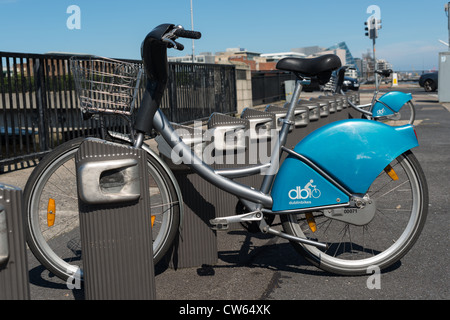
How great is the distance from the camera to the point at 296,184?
3.48m

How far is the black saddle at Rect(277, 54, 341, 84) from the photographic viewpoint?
11.3 ft

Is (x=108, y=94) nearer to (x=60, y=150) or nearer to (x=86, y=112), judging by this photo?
(x=86, y=112)

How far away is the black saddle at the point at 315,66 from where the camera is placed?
3443 millimetres

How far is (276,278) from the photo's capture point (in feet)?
11.9

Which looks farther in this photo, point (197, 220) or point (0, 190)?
point (197, 220)

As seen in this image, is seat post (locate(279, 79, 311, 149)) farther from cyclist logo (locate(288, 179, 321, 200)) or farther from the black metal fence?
the black metal fence

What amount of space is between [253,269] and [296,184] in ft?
2.42

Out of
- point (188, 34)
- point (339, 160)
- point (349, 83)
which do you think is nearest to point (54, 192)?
point (188, 34)

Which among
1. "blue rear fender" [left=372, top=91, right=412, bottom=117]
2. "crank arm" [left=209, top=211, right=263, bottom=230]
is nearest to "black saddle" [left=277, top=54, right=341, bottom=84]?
"crank arm" [left=209, top=211, right=263, bottom=230]

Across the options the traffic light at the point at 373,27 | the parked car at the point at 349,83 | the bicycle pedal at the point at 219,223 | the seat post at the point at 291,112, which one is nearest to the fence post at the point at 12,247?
the bicycle pedal at the point at 219,223

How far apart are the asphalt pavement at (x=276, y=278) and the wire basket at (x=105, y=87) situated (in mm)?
1167
